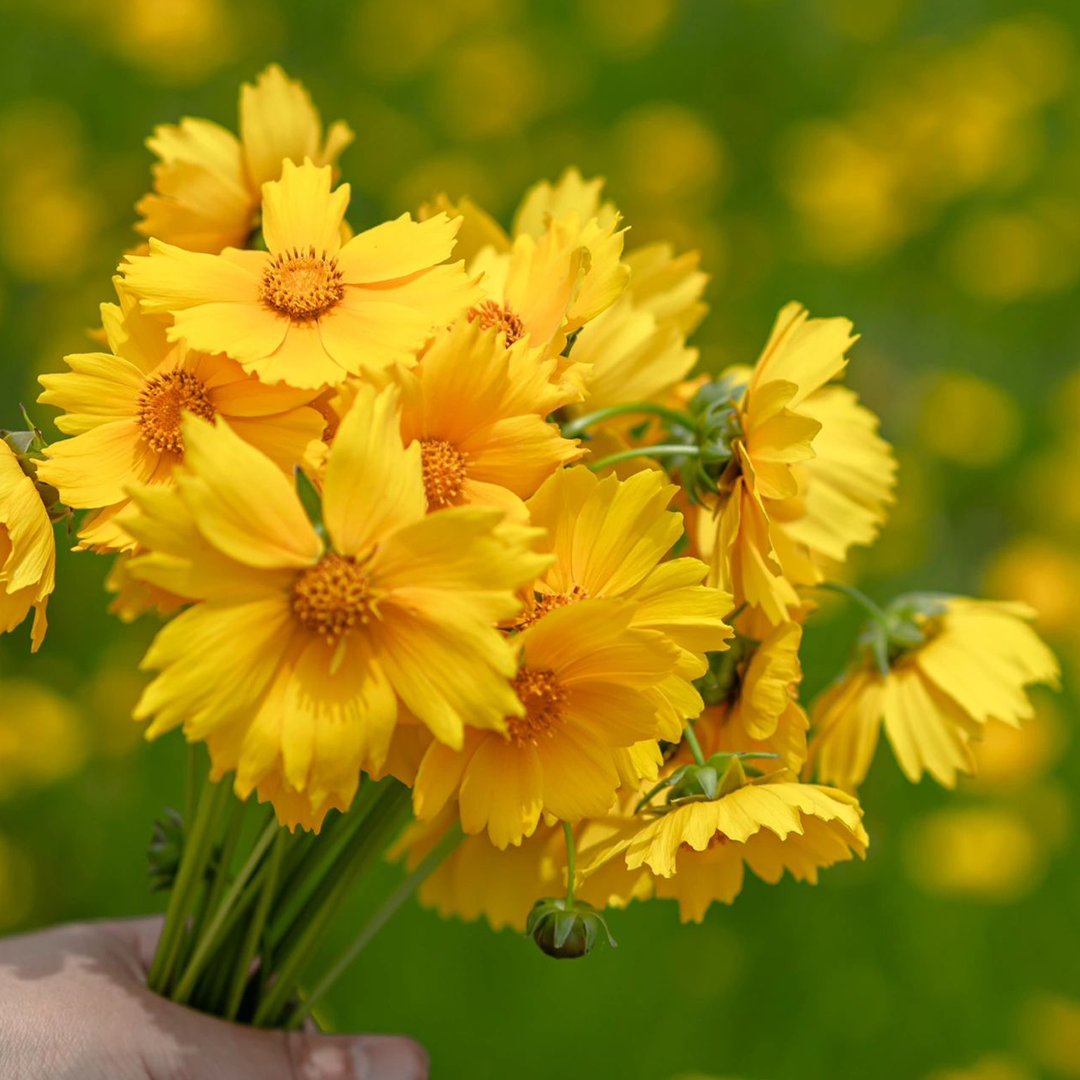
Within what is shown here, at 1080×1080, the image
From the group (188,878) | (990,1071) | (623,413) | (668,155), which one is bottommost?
(990,1071)

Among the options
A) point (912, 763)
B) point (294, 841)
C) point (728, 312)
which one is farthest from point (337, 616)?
point (728, 312)

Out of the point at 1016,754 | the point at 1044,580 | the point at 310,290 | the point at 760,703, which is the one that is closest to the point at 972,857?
the point at 1016,754

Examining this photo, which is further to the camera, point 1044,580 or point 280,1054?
point 1044,580

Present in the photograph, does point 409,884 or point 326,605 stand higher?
point 326,605

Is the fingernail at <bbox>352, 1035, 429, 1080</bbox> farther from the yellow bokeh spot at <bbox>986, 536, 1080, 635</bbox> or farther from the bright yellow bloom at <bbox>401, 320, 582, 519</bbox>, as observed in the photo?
the yellow bokeh spot at <bbox>986, 536, 1080, 635</bbox>

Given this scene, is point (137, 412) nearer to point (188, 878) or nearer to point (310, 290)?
point (310, 290)

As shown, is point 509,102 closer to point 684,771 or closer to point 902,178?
point 902,178

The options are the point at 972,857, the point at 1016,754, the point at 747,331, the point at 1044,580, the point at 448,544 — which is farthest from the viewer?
the point at 747,331

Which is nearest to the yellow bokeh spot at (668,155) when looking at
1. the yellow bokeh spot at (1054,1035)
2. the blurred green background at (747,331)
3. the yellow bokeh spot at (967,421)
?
the blurred green background at (747,331)
